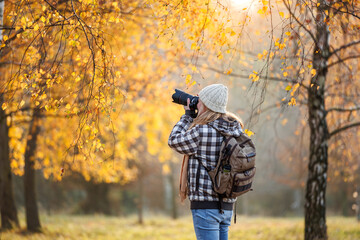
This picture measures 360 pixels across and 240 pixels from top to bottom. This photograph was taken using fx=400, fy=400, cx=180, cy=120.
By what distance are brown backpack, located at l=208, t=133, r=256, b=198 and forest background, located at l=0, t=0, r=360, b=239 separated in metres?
0.79

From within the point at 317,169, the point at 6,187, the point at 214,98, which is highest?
the point at 214,98

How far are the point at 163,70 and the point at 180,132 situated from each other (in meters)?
5.01

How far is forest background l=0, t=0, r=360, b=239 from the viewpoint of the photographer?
375 centimetres

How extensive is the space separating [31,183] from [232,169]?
275 inches

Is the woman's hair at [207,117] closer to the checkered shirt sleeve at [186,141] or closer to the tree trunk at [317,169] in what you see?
the checkered shirt sleeve at [186,141]

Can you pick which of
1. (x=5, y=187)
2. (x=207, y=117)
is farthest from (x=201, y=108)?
(x=5, y=187)

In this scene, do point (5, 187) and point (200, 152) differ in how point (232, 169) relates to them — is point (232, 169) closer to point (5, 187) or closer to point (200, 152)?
point (200, 152)

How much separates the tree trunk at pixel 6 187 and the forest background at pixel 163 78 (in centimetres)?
3

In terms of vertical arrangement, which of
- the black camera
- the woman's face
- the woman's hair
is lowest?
the woman's hair

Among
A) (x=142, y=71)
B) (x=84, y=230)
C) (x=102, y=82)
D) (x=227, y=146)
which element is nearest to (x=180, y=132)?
(x=227, y=146)

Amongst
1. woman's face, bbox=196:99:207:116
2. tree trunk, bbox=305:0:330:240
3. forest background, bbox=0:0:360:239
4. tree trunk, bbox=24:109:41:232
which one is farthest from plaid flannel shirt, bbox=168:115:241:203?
tree trunk, bbox=24:109:41:232

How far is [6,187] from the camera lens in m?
8.24

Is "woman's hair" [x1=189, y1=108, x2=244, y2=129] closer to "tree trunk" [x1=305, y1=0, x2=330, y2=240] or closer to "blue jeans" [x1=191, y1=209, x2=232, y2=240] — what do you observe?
"blue jeans" [x1=191, y1=209, x2=232, y2=240]

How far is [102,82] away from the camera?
3.61 meters
